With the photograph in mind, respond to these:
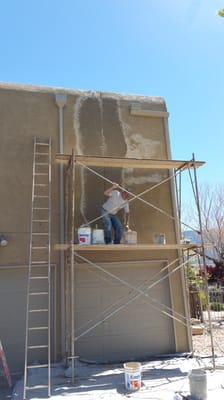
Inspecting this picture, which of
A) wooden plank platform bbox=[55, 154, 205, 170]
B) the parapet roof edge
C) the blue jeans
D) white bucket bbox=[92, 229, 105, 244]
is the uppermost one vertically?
the parapet roof edge

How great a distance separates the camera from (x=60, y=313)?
7.64 metres

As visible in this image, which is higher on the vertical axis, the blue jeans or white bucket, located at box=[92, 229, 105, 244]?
the blue jeans

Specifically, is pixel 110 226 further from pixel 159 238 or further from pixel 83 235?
pixel 159 238

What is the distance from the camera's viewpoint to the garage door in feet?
25.7

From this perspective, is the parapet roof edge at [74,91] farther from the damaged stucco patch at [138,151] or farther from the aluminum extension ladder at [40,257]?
the aluminum extension ladder at [40,257]

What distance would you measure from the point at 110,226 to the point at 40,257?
1.81 m

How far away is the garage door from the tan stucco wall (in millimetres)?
311

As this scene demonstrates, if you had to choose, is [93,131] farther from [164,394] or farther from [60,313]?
[164,394]

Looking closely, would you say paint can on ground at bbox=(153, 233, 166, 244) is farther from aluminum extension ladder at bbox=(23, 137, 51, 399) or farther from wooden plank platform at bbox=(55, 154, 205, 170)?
aluminum extension ladder at bbox=(23, 137, 51, 399)

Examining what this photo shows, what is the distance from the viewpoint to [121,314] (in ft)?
26.6

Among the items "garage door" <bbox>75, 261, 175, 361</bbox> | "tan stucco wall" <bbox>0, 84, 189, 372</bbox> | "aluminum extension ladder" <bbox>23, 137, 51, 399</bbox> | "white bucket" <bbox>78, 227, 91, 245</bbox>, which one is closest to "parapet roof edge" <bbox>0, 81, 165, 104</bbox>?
"tan stucco wall" <bbox>0, 84, 189, 372</bbox>

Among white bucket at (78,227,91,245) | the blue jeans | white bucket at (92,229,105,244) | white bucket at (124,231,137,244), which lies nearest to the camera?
white bucket at (78,227,91,245)

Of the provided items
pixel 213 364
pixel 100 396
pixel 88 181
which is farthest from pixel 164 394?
pixel 88 181

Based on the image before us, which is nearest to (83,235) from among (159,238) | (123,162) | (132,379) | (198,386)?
(159,238)
